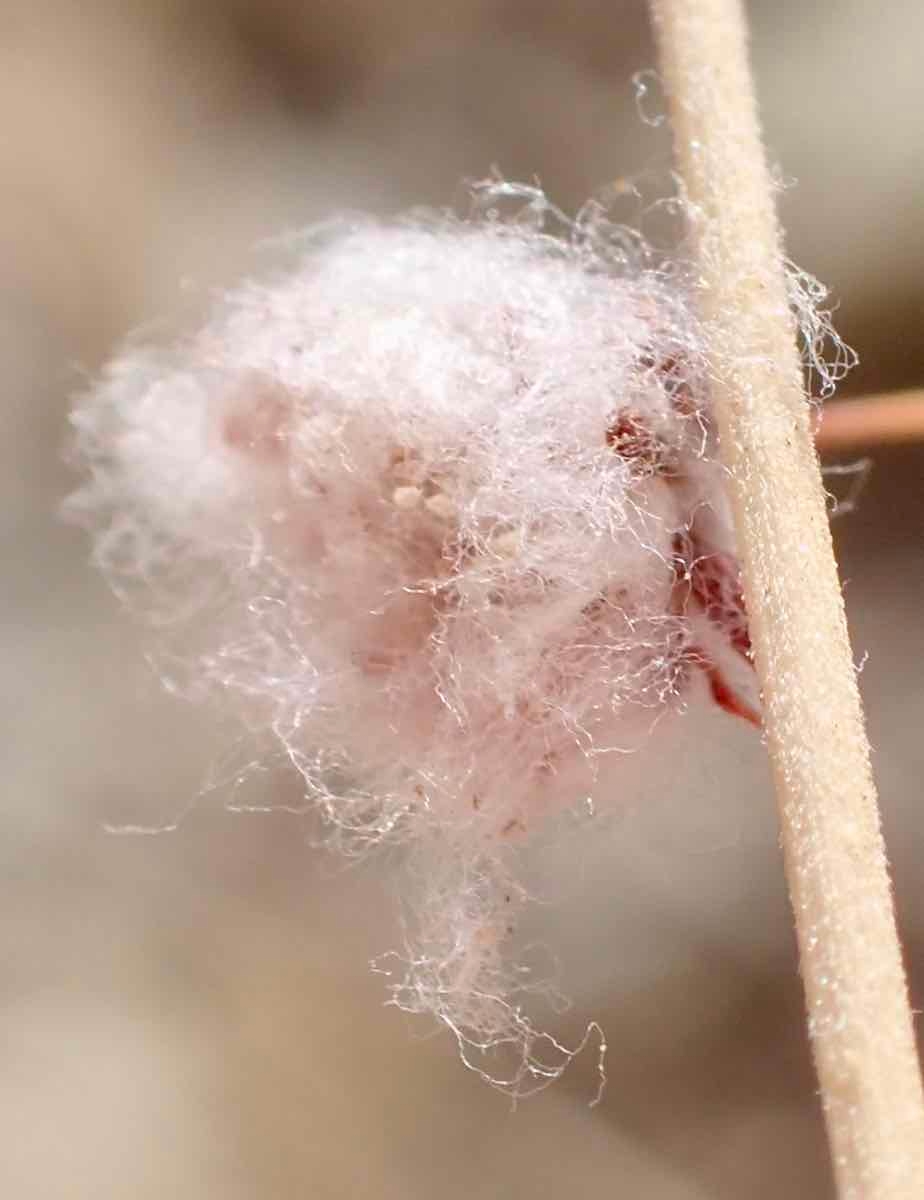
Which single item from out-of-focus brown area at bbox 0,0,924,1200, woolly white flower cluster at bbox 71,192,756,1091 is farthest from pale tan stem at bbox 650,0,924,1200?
out-of-focus brown area at bbox 0,0,924,1200

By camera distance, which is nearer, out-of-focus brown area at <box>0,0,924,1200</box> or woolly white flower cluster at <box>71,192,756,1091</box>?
woolly white flower cluster at <box>71,192,756,1091</box>

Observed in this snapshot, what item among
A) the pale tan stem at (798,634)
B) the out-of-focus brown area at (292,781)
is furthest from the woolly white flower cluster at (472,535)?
the out-of-focus brown area at (292,781)

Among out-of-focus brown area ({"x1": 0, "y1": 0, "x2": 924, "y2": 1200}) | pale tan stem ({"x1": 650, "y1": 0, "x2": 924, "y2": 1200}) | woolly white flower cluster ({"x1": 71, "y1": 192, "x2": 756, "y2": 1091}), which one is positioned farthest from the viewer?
out-of-focus brown area ({"x1": 0, "y1": 0, "x2": 924, "y2": 1200})

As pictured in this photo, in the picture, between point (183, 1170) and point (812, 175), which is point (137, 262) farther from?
point (183, 1170)

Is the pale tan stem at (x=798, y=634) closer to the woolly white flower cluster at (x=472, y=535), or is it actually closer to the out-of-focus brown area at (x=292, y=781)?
the woolly white flower cluster at (x=472, y=535)

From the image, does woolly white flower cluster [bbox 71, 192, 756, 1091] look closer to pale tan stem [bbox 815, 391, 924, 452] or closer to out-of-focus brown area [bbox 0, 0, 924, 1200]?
pale tan stem [bbox 815, 391, 924, 452]

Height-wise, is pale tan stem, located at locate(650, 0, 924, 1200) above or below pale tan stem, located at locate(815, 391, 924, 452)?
below
